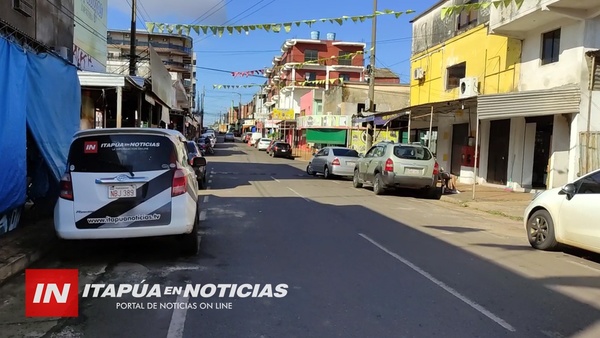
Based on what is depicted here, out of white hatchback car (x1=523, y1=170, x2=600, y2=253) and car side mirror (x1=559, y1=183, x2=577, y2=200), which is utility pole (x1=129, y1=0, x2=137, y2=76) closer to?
white hatchback car (x1=523, y1=170, x2=600, y2=253)

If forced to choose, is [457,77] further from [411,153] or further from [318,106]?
[318,106]

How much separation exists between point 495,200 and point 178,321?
12.9 metres

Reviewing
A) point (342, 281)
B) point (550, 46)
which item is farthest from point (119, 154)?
point (550, 46)

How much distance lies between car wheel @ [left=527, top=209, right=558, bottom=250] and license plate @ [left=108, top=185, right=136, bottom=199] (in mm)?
6515

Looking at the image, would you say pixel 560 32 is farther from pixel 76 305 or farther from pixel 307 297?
pixel 76 305

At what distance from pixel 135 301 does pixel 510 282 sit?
4.47 meters

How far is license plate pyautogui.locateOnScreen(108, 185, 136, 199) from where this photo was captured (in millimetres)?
6242

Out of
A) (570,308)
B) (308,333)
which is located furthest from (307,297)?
(570,308)

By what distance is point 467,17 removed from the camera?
68.5 ft

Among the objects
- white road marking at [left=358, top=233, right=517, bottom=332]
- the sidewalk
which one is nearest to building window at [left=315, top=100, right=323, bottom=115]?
the sidewalk

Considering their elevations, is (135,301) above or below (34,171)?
below

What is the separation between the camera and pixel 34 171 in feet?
27.9

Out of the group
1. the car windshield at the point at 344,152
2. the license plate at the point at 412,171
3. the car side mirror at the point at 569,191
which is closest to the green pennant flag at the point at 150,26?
the license plate at the point at 412,171

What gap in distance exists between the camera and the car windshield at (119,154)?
6.35 m
